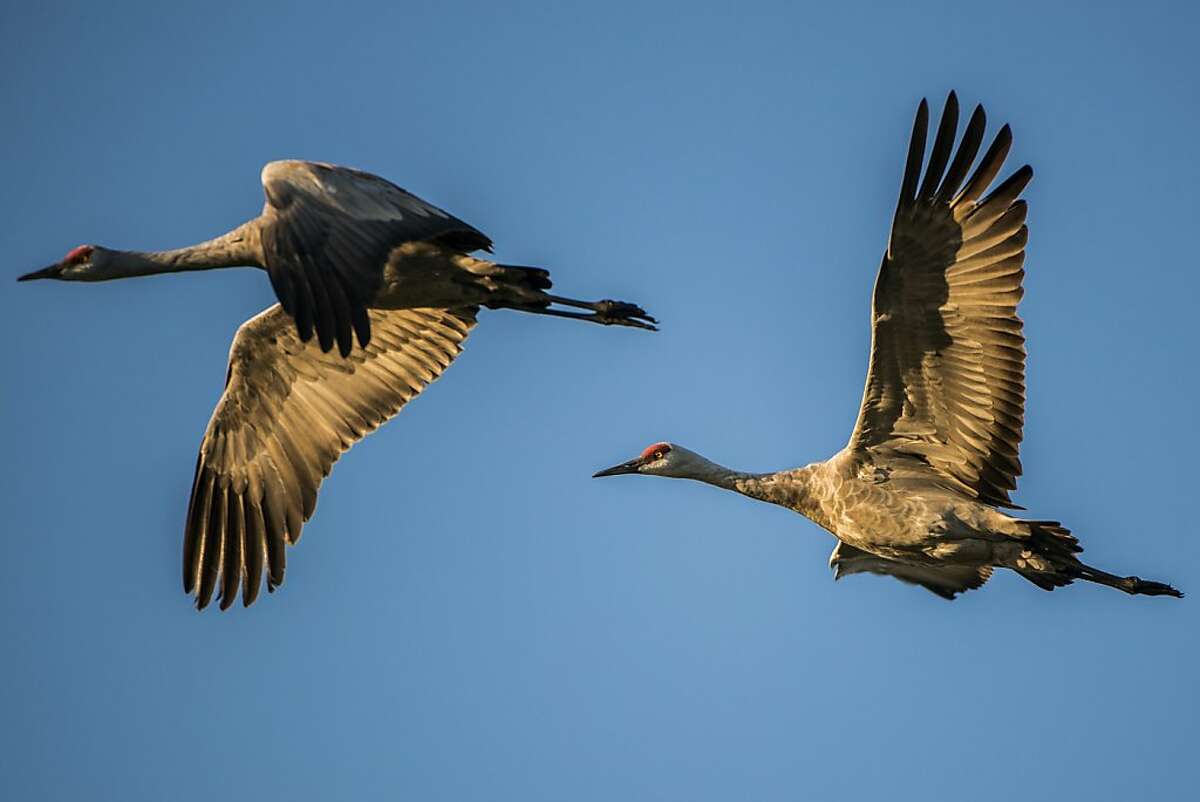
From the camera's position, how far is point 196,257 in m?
12.4

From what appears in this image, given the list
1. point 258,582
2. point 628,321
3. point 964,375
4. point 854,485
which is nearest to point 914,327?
point 964,375

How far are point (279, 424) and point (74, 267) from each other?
6.61ft

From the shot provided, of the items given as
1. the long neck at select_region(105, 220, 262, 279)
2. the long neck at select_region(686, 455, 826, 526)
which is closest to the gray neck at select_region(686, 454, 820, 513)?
the long neck at select_region(686, 455, 826, 526)

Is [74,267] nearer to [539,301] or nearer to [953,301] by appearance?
[539,301]

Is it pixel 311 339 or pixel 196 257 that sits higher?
pixel 196 257

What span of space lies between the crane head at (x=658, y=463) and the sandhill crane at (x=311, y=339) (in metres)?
1.34

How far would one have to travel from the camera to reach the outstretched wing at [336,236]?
33.9ft

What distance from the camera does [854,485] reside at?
494 inches

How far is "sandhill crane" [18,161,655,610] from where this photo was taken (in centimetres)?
1116

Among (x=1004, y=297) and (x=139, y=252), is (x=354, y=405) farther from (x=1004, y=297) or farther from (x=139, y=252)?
(x=1004, y=297)

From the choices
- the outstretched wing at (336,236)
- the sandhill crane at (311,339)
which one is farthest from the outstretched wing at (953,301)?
the outstretched wing at (336,236)

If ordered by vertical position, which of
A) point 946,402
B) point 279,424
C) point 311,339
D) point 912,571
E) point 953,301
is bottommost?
point 912,571

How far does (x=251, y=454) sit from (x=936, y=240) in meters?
5.70

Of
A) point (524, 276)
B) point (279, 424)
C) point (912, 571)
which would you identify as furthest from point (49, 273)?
point (912, 571)
